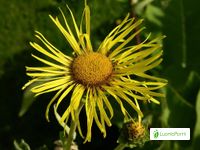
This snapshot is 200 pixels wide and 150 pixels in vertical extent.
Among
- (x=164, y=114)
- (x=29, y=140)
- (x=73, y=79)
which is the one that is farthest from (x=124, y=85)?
(x=29, y=140)

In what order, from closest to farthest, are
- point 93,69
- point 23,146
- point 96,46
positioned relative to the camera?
1. point 93,69
2. point 23,146
3. point 96,46

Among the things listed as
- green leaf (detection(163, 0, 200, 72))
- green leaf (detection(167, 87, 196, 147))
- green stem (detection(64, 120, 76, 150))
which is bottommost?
green stem (detection(64, 120, 76, 150))

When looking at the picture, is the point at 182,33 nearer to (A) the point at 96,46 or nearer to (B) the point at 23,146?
(A) the point at 96,46

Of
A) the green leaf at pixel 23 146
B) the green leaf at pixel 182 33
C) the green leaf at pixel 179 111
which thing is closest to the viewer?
the green leaf at pixel 23 146

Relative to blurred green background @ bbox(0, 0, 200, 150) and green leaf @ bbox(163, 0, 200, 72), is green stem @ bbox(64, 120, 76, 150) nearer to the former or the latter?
blurred green background @ bbox(0, 0, 200, 150)

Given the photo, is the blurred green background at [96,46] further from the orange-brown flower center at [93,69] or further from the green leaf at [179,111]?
the orange-brown flower center at [93,69]

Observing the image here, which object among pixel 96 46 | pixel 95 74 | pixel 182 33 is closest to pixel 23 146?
pixel 95 74

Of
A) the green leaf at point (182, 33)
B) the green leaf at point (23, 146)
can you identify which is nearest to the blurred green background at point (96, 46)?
the green leaf at point (182, 33)

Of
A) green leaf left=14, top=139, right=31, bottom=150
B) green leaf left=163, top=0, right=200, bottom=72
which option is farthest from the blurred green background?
green leaf left=14, top=139, right=31, bottom=150

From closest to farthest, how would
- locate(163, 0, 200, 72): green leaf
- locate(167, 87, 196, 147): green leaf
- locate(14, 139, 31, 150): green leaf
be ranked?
1. locate(14, 139, 31, 150): green leaf
2. locate(167, 87, 196, 147): green leaf
3. locate(163, 0, 200, 72): green leaf
